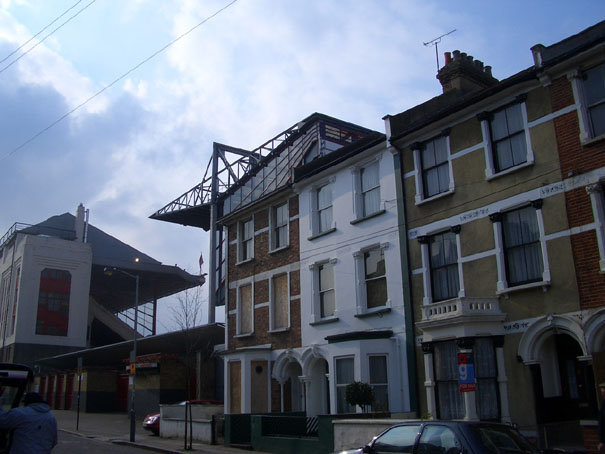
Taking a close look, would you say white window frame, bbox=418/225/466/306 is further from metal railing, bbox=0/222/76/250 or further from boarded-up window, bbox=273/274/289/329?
A: metal railing, bbox=0/222/76/250

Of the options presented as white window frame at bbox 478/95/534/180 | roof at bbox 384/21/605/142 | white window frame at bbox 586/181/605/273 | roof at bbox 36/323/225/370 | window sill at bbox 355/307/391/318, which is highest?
roof at bbox 384/21/605/142

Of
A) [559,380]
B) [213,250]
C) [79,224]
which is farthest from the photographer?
[79,224]

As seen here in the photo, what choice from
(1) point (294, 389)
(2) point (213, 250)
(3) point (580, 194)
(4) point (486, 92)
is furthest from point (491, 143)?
(2) point (213, 250)

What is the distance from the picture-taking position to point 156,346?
132ft

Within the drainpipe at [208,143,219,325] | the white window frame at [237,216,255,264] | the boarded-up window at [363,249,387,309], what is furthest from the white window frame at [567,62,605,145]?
the drainpipe at [208,143,219,325]

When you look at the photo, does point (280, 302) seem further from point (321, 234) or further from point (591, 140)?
point (591, 140)

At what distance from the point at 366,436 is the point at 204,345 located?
22.6m

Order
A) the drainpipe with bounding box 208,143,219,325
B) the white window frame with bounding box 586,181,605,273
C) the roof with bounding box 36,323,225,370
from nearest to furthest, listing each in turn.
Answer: the white window frame with bounding box 586,181,605,273
the roof with bounding box 36,323,225,370
the drainpipe with bounding box 208,143,219,325

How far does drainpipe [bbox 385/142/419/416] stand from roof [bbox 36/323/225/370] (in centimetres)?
1107

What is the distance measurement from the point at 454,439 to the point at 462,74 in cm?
1585

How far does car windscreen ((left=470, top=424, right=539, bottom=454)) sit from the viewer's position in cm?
915

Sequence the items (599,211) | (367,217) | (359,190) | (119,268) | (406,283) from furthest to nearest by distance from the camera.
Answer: (119,268)
(359,190)
(367,217)
(406,283)
(599,211)

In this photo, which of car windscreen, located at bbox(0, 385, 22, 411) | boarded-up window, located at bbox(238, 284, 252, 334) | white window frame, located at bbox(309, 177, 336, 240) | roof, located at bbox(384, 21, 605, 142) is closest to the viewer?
car windscreen, located at bbox(0, 385, 22, 411)

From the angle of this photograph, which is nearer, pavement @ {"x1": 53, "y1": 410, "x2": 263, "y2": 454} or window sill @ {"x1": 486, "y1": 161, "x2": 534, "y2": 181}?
window sill @ {"x1": 486, "y1": 161, "x2": 534, "y2": 181}
